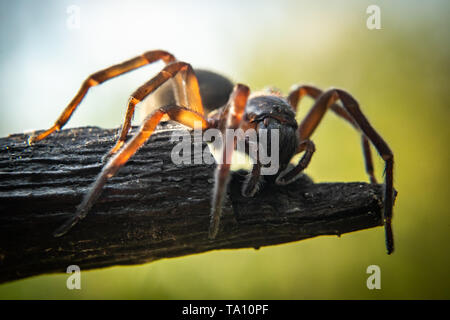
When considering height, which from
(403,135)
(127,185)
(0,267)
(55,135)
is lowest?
(0,267)

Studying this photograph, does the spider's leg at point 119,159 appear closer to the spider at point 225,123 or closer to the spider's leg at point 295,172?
the spider at point 225,123

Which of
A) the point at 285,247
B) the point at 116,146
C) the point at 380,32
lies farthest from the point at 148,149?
the point at 380,32

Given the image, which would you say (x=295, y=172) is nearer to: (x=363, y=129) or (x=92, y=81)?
(x=363, y=129)

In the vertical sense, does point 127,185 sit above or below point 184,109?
below

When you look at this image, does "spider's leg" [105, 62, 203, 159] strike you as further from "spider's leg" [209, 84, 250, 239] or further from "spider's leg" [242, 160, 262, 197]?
"spider's leg" [242, 160, 262, 197]

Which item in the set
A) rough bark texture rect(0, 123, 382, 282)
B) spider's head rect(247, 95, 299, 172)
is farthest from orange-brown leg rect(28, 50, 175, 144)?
spider's head rect(247, 95, 299, 172)

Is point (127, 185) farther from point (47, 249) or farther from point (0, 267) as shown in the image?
point (0, 267)

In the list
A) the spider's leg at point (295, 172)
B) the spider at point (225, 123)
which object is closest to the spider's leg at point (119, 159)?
the spider at point (225, 123)

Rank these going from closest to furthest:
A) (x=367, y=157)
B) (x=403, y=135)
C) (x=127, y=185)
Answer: (x=127, y=185)
(x=367, y=157)
(x=403, y=135)
